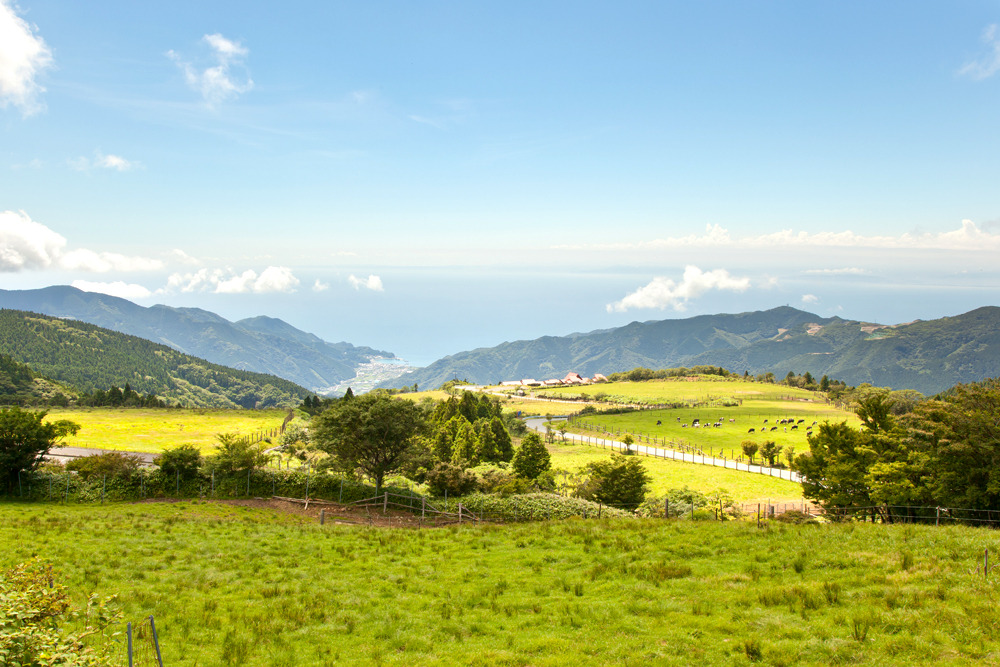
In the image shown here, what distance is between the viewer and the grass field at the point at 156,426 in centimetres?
5853

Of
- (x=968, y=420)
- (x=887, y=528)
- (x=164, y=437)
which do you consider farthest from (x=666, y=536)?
(x=164, y=437)

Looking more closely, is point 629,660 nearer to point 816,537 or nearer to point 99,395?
point 816,537

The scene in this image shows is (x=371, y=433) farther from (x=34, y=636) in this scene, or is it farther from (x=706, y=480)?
(x=706, y=480)

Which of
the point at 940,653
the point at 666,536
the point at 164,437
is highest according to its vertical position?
the point at 940,653

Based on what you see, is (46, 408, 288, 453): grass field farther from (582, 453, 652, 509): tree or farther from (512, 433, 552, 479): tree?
(582, 453, 652, 509): tree

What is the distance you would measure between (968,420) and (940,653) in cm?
1957

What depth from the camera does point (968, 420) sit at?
22.8 metres

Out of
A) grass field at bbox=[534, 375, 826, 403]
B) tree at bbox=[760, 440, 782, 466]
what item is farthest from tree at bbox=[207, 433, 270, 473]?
grass field at bbox=[534, 375, 826, 403]

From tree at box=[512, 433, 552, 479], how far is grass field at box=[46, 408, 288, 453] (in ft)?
93.1

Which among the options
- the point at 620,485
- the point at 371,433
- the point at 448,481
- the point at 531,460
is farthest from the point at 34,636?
the point at 531,460

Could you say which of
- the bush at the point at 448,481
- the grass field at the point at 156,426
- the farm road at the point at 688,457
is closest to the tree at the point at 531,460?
the bush at the point at 448,481

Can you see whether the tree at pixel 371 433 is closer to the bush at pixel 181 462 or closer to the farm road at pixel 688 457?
the bush at pixel 181 462

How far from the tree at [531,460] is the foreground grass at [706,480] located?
791 cm

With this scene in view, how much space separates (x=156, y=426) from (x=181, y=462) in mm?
48383
